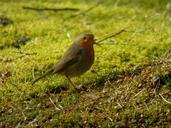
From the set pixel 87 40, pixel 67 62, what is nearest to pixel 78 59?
pixel 67 62

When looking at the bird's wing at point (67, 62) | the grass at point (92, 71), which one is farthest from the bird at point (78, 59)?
the grass at point (92, 71)

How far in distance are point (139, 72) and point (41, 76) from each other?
1047mm

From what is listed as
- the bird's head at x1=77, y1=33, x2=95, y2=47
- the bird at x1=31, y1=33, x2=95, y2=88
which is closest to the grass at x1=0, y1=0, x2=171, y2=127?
the bird at x1=31, y1=33, x2=95, y2=88

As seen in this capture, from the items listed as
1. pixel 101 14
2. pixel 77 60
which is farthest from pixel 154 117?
pixel 101 14

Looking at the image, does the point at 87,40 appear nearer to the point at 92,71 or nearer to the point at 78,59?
the point at 78,59

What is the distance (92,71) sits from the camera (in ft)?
21.6

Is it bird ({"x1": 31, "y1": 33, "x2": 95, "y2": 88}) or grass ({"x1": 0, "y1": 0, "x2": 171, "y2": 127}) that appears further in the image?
bird ({"x1": 31, "y1": 33, "x2": 95, "y2": 88})

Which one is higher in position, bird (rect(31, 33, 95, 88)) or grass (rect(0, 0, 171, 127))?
bird (rect(31, 33, 95, 88))

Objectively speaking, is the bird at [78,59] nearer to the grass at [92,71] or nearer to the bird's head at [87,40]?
the bird's head at [87,40]

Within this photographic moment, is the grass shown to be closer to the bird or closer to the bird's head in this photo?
the bird

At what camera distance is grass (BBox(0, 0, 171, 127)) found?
5383mm

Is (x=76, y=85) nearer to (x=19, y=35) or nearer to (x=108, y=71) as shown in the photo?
(x=108, y=71)

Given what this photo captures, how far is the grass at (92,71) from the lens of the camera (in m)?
5.38

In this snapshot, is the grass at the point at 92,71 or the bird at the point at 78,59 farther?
the bird at the point at 78,59
